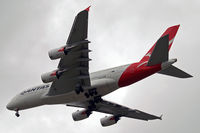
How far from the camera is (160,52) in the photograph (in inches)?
1217

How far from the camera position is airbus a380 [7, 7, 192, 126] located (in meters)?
30.2

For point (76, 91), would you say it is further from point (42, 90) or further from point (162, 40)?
point (162, 40)

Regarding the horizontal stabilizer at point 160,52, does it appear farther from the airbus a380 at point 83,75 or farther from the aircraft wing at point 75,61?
the aircraft wing at point 75,61

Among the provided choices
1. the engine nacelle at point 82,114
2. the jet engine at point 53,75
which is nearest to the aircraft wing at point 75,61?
the jet engine at point 53,75

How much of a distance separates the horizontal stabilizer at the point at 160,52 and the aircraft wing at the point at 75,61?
526cm

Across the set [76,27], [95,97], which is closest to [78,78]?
[95,97]

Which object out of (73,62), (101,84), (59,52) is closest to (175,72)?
(101,84)

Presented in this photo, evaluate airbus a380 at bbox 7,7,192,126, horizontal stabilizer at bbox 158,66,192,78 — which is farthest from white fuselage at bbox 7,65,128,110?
horizontal stabilizer at bbox 158,66,192,78

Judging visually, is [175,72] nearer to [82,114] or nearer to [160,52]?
[160,52]

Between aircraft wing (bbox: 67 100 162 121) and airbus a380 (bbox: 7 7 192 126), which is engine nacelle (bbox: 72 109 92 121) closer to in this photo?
airbus a380 (bbox: 7 7 192 126)

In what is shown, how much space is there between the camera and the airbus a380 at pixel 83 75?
30.2 metres

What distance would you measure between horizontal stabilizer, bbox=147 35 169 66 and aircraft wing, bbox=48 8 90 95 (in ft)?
17.3

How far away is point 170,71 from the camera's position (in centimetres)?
3284

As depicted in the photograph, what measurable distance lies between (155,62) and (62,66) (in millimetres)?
7670
